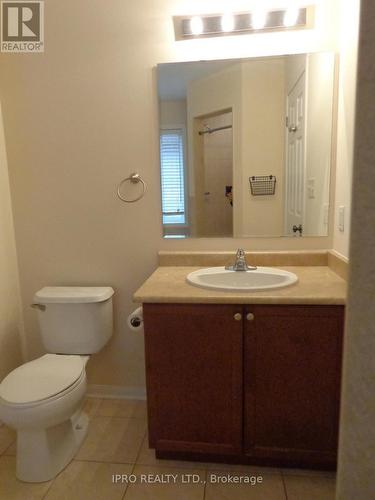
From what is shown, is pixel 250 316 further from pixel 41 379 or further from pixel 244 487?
pixel 41 379

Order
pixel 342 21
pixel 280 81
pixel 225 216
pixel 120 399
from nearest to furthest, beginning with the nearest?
pixel 342 21 < pixel 280 81 < pixel 225 216 < pixel 120 399

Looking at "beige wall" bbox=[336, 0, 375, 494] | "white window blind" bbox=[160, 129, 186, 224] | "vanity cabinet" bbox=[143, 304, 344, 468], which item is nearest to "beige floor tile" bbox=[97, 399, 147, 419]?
"vanity cabinet" bbox=[143, 304, 344, 468]

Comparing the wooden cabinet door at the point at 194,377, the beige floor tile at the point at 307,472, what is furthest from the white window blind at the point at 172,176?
→ the beige floor tile at the point at 307,472

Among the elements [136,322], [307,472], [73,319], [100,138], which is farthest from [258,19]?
[307,472]

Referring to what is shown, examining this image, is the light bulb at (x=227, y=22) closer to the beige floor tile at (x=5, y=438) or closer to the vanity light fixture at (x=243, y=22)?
the vanity light fixture at (x=243, y=22)

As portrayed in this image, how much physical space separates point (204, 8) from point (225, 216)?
104 centimetres

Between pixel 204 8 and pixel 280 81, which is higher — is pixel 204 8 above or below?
above

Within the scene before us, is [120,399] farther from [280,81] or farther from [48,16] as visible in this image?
[48,16]

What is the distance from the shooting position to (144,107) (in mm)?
1800

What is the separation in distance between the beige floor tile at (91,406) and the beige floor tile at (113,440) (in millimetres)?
58

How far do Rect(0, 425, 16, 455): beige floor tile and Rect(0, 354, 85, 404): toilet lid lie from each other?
46 cm

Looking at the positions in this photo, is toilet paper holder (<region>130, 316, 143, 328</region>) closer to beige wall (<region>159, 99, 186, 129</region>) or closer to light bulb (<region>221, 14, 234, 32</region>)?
beige wall (<region>159, 99, 186, 129</region>)

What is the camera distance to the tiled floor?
1.42 meters

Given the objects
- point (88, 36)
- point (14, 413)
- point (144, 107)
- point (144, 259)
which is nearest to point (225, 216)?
point (144, 259)
